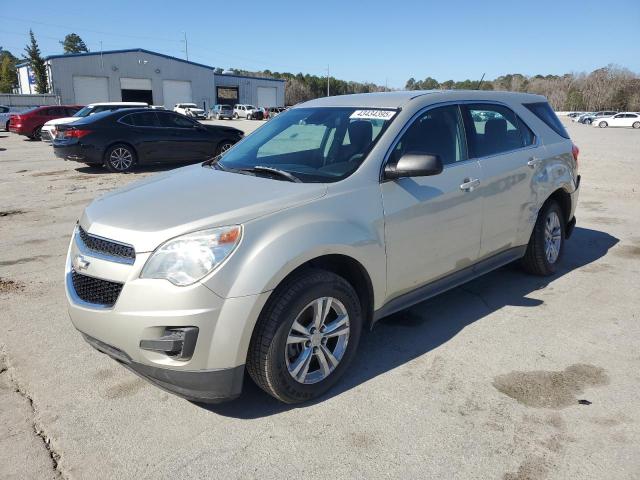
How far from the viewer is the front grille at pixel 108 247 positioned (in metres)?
2.72

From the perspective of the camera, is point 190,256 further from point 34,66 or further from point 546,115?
point 34,66

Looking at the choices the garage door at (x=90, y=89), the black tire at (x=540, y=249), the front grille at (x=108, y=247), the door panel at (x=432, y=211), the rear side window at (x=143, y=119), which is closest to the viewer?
the front grille at (x=108, y=247)

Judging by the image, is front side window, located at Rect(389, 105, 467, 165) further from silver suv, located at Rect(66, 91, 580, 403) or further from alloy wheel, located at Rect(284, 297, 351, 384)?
alloy wheel, located at Rect(284, 297, 351, 384)

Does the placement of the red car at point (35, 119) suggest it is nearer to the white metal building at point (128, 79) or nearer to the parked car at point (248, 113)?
the white metal building at point (128, 79)

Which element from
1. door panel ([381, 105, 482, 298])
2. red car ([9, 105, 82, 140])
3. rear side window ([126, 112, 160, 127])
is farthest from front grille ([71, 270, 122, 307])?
red car ([9, 105, 82, 140])

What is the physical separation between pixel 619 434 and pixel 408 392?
1.15 metres

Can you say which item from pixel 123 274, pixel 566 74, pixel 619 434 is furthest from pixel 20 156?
pixel 566 74

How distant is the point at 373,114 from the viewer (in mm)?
3756

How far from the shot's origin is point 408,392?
3189mm

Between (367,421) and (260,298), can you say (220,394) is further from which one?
(367,421)

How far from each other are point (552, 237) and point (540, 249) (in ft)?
1.01

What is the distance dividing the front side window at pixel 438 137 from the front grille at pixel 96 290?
1937 millimetres

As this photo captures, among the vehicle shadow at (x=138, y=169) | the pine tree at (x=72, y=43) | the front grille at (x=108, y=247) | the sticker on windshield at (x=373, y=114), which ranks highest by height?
the pine tree at (x=72, y=43)

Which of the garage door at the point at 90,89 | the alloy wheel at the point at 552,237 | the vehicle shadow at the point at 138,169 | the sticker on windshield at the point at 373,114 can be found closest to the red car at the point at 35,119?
the vehicle shadow at the point at 138,169
